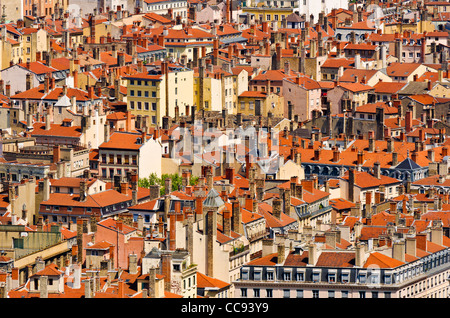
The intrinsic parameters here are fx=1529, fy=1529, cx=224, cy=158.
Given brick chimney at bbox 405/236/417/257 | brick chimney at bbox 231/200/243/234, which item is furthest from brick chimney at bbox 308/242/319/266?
brick chimney at bbox 231/200/243/234

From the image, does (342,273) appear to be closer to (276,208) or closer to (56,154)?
(276,208)

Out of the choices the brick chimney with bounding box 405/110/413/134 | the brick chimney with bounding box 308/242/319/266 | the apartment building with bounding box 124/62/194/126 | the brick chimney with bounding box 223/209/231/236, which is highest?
the brick chimney with bounding box 308/242/319/266

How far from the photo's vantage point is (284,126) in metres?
109

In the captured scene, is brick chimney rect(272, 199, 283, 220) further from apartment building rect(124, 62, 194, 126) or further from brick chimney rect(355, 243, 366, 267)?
apartment building rect(124, 62, 194, 126)

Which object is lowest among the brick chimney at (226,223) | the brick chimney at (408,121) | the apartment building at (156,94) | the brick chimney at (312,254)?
the brick chimney at (408,121)

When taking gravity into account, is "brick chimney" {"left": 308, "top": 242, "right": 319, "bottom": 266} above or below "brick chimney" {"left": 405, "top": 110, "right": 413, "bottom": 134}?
above

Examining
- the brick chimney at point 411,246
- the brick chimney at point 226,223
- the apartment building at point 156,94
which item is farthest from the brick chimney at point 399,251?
the apartment building at point 156,94

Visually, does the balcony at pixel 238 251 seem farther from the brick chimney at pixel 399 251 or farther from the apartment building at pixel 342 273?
the brick chimney at pixel 399 251

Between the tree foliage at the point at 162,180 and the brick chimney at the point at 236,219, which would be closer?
the brick chimney at the point at 236,219

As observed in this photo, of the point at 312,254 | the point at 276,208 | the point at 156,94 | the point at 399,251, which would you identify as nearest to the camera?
the point at 312,254

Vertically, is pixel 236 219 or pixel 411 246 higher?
pixel 411 246

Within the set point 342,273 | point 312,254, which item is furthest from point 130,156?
point 342,273

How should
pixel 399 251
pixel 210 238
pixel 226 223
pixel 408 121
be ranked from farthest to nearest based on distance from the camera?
pixel 408 121 → pixel 226 223 → pixel 210 238 → pixel 399 251

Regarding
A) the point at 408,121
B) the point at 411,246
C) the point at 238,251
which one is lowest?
the point at 408,121
